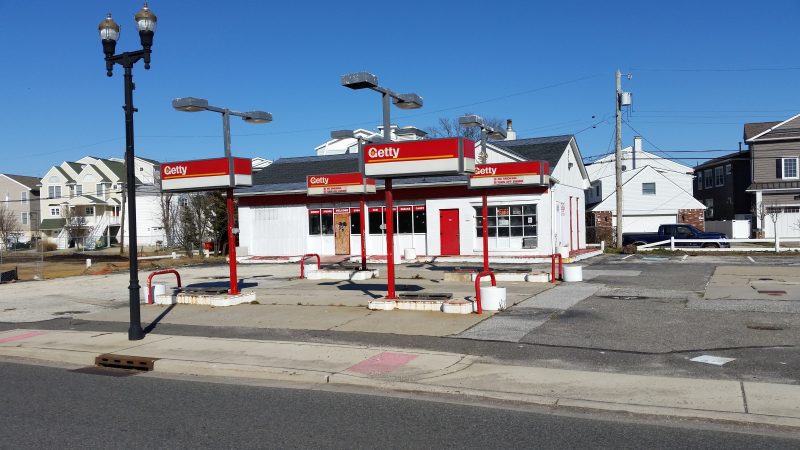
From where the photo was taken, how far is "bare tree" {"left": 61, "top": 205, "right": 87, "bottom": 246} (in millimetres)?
66688

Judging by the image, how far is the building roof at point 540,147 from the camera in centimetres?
3228

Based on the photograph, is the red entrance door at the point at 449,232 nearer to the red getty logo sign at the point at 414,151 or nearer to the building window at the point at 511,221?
the building window at the point at 511,221

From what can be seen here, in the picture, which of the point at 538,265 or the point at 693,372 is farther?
the point at 538,265

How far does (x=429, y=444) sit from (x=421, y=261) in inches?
949

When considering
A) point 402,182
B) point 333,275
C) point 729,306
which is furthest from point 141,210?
point 729,306

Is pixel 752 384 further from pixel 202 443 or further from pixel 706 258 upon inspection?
pixel 706 258

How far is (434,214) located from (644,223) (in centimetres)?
2742

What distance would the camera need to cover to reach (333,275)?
22984mm

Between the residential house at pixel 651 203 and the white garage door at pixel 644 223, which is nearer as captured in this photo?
the residential house at pixel 651 203

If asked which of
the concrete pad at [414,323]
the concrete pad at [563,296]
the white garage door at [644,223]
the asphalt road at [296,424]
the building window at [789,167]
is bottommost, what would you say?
the asphalt road at [296,424]

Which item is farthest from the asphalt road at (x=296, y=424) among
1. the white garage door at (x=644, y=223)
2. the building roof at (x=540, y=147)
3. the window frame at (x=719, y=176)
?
the window frame at (x=719, y=176)

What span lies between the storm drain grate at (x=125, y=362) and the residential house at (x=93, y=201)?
2451 inches

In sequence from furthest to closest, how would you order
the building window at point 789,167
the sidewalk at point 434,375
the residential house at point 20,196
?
the residential house at point 20,196
the building window at point 789,167
the sidewalk at point 434,375

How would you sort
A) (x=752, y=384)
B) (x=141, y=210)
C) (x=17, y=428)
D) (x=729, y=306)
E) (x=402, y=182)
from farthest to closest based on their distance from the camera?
(x=141, y=210) → (x=402, y=182) → (x=729, y=306) → (x=752, y=384) → (x=17, y=428)
